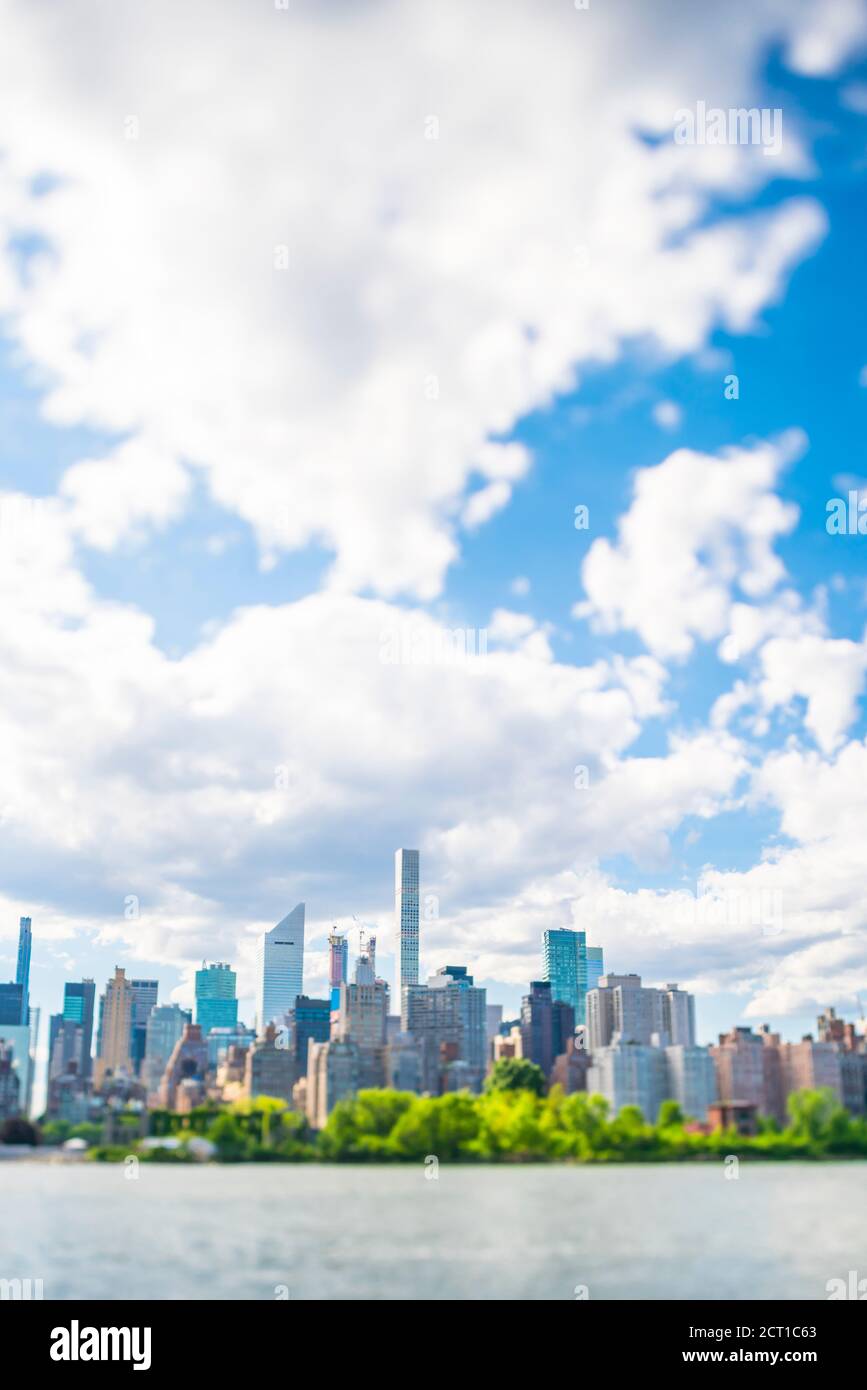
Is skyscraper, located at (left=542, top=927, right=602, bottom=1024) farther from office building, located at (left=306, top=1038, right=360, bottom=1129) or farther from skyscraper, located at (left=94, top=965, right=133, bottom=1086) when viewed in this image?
skyscraper, located at (left=94, top=965, right=133, bottom=1086)

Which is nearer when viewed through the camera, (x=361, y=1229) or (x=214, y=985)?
(x=361, y=1229)

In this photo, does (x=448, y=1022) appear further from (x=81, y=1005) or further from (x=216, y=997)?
(x=81, y=1005)

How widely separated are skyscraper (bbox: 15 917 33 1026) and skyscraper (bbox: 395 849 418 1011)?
163 inches

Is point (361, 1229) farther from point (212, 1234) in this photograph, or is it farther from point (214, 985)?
point (214, 985)

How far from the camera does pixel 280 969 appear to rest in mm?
15109

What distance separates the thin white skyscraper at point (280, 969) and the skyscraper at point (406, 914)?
1164mm

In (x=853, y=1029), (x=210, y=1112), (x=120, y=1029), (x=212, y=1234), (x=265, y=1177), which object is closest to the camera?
(x=212, y=1234)

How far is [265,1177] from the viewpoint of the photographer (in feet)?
33.0

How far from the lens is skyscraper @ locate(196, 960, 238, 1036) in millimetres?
13781

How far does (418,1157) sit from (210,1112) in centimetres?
210

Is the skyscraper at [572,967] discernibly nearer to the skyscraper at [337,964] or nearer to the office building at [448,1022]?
the office building at [448,1022]

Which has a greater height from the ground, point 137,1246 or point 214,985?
point 214,985
